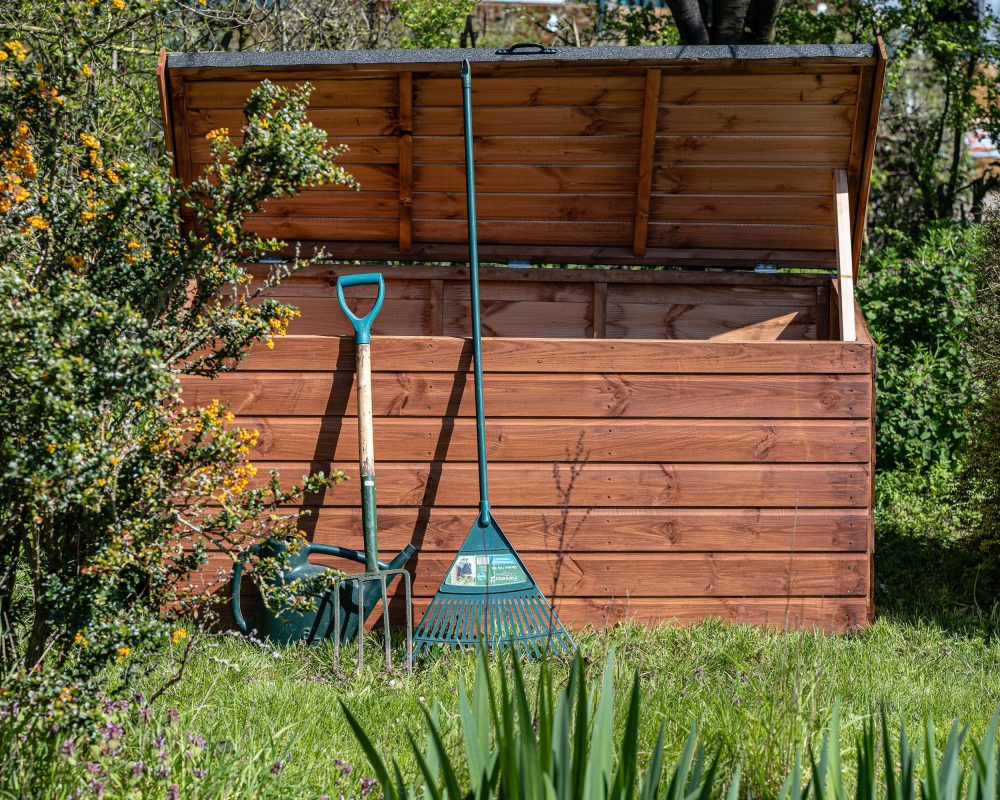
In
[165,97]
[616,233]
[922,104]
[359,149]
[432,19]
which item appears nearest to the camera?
[165,97]

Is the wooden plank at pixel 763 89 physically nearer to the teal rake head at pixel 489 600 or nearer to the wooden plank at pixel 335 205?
the wooden plank at pixel 335 205

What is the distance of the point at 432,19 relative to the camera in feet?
26.3

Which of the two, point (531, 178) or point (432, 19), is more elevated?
point (432, 19)

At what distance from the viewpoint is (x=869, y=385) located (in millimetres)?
3594

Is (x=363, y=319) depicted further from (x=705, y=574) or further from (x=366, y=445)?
(x=705, y=574)

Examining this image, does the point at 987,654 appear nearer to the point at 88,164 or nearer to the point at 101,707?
the point at 101,707

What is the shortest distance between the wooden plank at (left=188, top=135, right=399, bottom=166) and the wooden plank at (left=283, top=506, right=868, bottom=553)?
1811 millimetres

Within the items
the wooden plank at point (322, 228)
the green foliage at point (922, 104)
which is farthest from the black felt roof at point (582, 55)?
the green foliage at point (922, 104)

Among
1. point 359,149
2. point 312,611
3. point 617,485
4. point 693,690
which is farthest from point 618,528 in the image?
point 359,149

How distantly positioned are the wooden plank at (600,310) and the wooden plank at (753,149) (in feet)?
2.57

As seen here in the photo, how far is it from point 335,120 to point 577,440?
6.29 ft

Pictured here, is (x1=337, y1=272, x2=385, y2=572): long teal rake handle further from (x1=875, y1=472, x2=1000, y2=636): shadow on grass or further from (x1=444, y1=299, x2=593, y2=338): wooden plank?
(x1=875, y1=472, x2=1000, y2=636): shadow on grass

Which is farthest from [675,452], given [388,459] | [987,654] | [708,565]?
[987,654]

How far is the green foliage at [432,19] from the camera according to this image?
7.94 metres
